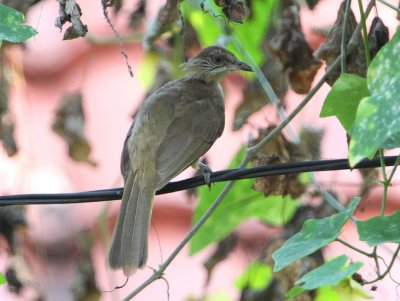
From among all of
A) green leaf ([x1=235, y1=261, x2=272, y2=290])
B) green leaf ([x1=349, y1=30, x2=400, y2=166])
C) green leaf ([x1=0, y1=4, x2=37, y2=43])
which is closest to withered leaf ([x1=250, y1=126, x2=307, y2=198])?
green leaf ([x1=235, y1=261, x2=272, y2=290])

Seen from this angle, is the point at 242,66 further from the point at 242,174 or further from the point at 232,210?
the point at 242,174

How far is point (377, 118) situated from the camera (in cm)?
283

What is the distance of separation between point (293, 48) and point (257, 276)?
150 cm

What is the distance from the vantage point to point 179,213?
23.2ft

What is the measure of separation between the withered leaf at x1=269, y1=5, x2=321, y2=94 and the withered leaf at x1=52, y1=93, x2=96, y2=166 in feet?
4.17

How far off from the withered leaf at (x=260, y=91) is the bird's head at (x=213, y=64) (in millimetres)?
171

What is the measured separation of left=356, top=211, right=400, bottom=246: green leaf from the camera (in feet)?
10.7

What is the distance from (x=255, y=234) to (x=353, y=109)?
3.57 m

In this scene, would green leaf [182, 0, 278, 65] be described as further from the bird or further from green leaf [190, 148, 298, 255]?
green leaf [190, 148, 298, 255]

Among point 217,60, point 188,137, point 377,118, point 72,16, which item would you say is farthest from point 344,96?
point 217,60

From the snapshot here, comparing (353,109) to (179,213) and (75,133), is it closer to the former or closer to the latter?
(75,133)

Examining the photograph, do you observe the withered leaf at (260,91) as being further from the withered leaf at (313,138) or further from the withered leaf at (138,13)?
the withered leaf at (138,13)

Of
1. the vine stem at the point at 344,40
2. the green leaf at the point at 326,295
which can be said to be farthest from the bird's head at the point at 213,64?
the vine stem at the point at 344,40

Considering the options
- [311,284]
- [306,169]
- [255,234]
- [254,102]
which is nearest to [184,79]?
[254,102]
